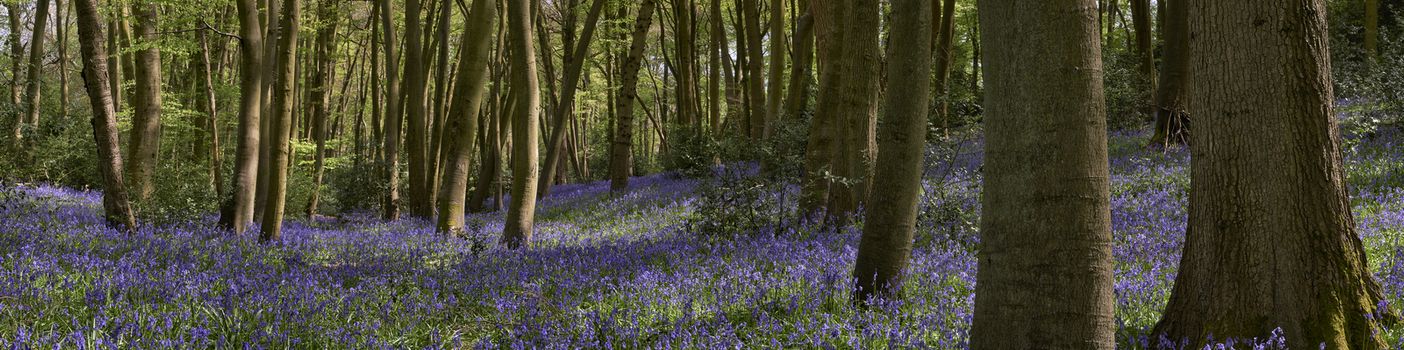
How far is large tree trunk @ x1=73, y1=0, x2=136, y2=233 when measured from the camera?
8438 millimetres

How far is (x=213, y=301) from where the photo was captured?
4.75 metres

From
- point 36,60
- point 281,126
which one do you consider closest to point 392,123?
point 281,126

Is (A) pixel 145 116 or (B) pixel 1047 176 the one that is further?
(A) pixel 145 116

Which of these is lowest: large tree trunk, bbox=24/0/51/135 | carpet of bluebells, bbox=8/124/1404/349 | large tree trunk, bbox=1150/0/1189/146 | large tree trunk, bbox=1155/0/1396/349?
carpet of bluebells, bbox=8/124/1404/349

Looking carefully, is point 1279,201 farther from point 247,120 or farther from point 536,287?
point 247,120

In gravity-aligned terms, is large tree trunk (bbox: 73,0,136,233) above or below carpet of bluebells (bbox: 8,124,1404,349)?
above

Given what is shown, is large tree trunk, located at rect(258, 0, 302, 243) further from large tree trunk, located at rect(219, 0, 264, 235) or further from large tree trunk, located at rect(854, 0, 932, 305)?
large tree trunk, located at rect(854, 0, 932, 305)

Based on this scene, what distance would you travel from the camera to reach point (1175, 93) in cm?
1359

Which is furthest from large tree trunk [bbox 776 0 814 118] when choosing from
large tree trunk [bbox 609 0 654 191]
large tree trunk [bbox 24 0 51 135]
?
large tree trunk [bbox 24 0 51 135]

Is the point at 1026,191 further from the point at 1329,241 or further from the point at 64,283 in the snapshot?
the point at 64,283

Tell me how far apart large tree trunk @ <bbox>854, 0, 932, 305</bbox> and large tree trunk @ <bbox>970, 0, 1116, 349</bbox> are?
1796 mm

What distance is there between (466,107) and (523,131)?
1.00 metres

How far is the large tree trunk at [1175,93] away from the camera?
1356cm

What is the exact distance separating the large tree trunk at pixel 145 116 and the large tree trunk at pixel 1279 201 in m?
11.6
